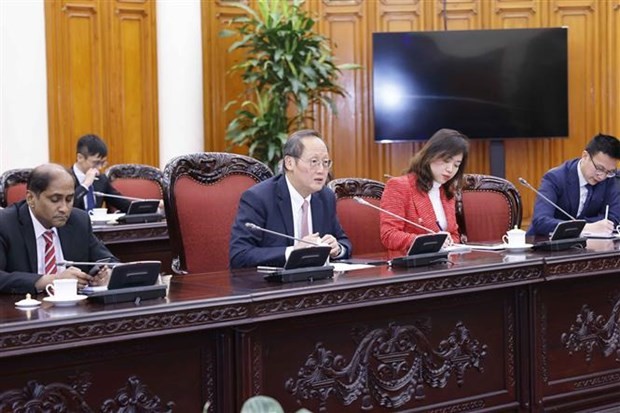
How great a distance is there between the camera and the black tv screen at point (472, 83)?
25.1 feet

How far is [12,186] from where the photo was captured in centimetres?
481

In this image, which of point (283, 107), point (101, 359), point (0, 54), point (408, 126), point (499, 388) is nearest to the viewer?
point (101, 359)

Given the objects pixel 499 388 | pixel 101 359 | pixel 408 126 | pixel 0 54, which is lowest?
pixel 499 388

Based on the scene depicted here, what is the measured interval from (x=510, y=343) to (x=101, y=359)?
149 centimetres

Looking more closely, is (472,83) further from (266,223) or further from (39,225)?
(39,225)

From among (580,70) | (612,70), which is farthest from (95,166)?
(612,70)

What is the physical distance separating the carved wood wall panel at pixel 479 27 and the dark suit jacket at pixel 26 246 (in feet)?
14.9

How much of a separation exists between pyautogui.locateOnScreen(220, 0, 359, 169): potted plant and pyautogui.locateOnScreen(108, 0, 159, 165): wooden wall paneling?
22.4 inches

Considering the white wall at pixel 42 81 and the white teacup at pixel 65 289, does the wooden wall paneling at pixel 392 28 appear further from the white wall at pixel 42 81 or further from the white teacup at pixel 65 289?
the white teacup at pixel 65 289

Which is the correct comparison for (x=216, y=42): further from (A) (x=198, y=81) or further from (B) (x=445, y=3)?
(B) (x=445, y=3)

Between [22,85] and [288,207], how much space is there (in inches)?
147

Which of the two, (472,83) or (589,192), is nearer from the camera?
(589,192)

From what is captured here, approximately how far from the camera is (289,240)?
3.46 m

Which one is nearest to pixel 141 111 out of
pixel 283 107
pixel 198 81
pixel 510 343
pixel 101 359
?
pixel 198 81
